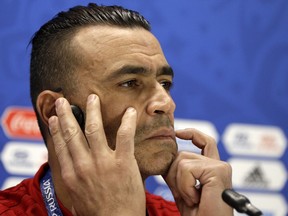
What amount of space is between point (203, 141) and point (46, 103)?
1.75 ft

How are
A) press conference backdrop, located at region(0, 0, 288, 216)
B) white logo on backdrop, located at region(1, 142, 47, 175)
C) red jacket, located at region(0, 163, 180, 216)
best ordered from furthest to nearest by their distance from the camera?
press conference backdrop, located at region(0, 0, 288, 216), white logo on backdrop, located at region(1, 142, 47, 175), red jacket, located at region(0, 163, 180, 216)

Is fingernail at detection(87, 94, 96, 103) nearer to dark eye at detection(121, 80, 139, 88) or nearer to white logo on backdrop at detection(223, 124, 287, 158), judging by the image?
dark eye at detection(121, 80, 139, 88)

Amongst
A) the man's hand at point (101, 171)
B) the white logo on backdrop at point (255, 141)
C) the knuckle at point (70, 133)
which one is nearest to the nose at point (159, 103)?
the man's hand at point (101, 171)

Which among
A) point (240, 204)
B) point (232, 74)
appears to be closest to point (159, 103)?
point (240, 204)

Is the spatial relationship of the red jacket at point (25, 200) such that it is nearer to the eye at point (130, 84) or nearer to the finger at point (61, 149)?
the finger at point (61, 149)

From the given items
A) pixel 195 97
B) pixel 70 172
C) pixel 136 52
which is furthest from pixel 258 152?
pixel 70 172

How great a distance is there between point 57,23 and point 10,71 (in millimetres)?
552

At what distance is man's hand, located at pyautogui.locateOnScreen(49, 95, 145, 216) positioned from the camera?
4.34ft

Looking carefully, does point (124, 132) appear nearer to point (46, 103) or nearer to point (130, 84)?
point (130, 84)

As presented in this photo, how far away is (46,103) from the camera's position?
1.59 meters

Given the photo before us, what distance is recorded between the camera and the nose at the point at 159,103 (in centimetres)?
149

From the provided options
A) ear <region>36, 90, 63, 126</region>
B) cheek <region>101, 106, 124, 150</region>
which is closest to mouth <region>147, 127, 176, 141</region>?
cheek <region>101, 106, 124, 150</region>

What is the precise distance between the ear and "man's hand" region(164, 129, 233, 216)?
411 millimetres

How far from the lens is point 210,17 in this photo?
7.91 ft
